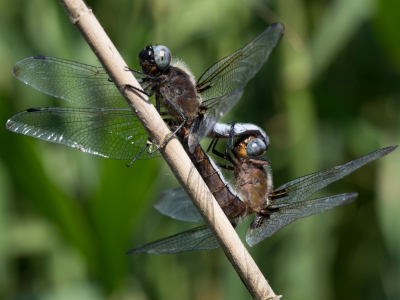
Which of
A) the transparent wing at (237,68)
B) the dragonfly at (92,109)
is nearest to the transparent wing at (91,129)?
the dragonfly at (92,109)

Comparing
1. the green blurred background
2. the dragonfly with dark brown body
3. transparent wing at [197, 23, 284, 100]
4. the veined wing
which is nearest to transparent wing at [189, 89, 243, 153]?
the dragonfly with dark brown body

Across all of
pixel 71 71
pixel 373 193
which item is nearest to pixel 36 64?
pixel 71 71

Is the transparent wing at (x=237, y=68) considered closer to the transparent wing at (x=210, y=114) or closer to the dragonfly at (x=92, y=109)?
the dragonfly at (x=92, y=109)

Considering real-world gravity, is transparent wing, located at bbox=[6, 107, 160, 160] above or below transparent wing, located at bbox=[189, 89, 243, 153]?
above

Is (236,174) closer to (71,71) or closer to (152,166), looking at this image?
(152,166)

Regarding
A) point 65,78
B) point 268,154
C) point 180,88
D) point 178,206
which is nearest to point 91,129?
point 65,78

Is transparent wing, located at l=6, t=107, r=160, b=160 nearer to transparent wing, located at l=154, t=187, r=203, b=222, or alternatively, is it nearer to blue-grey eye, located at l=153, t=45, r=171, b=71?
blue-grey eye, located at l=153, t=45, r=171, b=71
